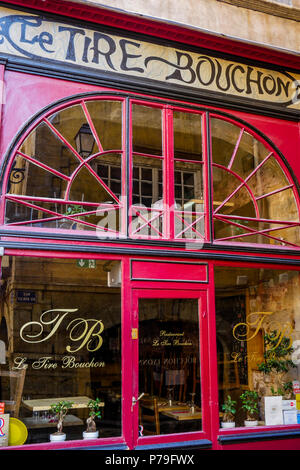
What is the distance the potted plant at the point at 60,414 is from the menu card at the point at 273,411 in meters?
2.55

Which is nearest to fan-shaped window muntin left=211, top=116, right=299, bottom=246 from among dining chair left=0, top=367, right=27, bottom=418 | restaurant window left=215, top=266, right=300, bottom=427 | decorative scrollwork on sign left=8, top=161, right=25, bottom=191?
restaurant window left=215, top=266, right=300, bottom=427

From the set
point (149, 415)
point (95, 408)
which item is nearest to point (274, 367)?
point (149, 415)

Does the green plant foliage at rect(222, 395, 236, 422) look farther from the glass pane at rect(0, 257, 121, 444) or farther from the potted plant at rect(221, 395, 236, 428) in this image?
the glass pane at rect(0, 257, 121, 444)

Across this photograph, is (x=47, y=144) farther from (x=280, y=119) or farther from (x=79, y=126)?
Answer: (x=280, y=119)

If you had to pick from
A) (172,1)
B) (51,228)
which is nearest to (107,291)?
(51,228)

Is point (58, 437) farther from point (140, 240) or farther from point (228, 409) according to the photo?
Result: point (140, 240)

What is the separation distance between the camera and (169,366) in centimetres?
581

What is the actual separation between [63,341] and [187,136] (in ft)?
10.3

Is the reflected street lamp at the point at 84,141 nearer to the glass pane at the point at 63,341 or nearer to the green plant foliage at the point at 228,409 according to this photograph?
the glass pane at the point at 63,341

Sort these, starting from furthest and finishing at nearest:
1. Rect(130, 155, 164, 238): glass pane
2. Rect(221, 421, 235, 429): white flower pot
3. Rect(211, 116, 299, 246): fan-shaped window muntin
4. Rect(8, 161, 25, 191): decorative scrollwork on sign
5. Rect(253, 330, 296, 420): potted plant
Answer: Rect(211, 116, 299, 246): fan-shaped window muntin → Rect(253, 330, 296, 420): potted plant → Rect(130, 155, 164, 238): glass pane → Rect(221, 421, 235, 429): white flower pot → Rect(8, 161, 25, 191): decorative scrollwork on sign

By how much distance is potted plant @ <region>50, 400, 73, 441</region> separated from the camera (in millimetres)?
5145

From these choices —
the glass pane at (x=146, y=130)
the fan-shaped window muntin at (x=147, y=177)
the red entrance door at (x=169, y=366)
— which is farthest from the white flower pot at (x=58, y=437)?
the glass pane at (x=146, y=130)

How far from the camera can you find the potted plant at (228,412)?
19.2 ft
